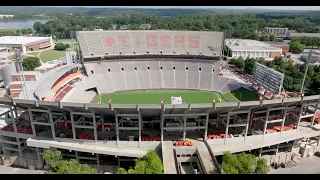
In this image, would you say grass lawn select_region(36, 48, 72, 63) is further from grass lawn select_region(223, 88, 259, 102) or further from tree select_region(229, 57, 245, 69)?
grass lawn select_region(223, 88, 259, 102)

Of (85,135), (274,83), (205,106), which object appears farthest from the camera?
(274,83)

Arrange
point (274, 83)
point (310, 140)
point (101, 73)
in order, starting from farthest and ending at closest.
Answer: point (101, 73) → point (274, 83) → point (310, 140)

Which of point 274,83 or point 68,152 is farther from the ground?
point 274,83

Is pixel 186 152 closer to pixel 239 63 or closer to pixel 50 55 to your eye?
pixel 239 63

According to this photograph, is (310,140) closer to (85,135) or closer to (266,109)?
(266,109)

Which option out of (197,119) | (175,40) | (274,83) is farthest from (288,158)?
(175,40)

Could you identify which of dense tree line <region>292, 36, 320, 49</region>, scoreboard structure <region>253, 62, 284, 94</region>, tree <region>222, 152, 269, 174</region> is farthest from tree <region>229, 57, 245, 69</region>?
dense tree line <region>292, 36, 320, 49</region>
